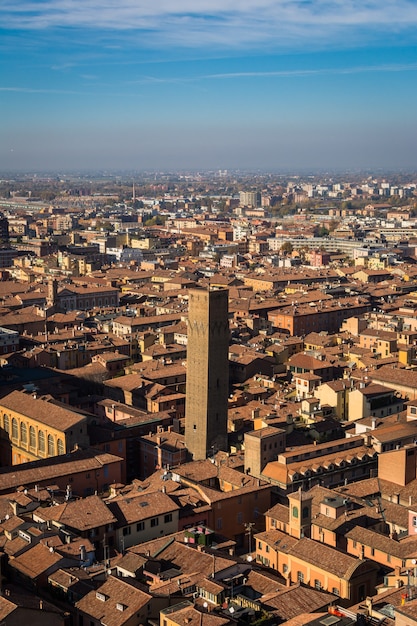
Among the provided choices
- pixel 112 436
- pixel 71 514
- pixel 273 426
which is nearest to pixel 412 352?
pixel 273 426

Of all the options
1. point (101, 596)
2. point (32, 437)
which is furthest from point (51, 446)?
point (101, 596)

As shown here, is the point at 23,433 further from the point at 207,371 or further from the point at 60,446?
the point at 207,371

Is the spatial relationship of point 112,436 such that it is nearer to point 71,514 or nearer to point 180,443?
point 180,443

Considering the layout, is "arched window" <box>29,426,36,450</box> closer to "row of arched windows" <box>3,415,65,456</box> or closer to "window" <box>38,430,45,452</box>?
"row of arched windows" <box>3,415,65,456</box>

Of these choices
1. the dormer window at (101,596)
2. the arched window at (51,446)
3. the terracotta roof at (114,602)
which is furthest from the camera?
the arched window at (51,446)

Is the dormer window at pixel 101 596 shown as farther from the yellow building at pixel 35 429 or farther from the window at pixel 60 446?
the window at pixel 60 446

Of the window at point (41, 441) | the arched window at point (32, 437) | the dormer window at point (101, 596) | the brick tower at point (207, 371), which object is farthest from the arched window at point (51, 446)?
the dormer window at point (101, 596)

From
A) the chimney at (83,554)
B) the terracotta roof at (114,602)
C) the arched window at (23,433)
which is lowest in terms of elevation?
the arched window at (23,433)
